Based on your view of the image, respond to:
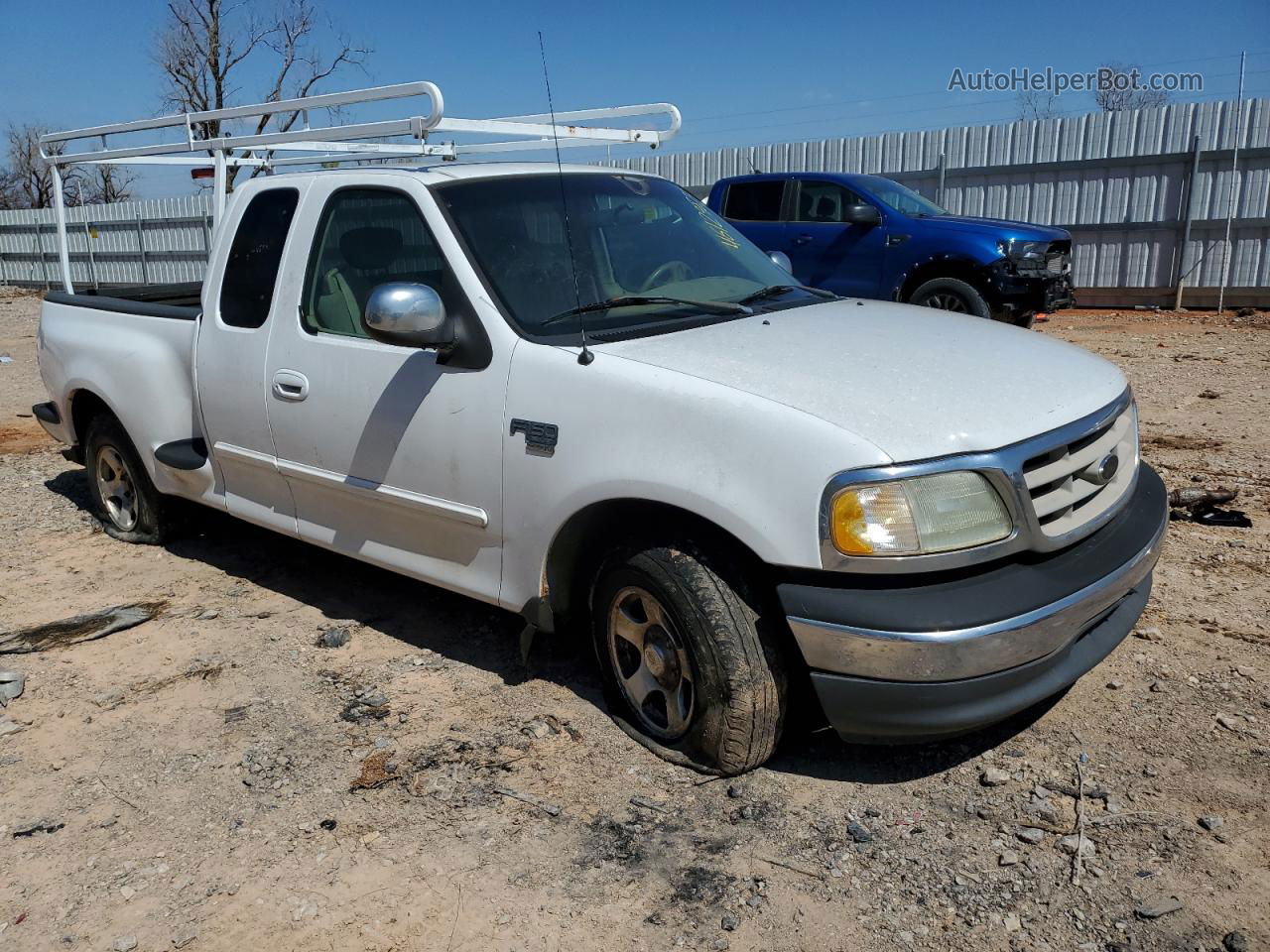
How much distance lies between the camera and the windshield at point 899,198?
11766mm

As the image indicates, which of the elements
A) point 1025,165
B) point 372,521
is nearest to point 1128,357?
point 1025,165

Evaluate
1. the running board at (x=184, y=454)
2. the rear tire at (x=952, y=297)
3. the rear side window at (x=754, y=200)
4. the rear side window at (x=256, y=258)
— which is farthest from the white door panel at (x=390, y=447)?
the rear side window at (x=754, y=200)

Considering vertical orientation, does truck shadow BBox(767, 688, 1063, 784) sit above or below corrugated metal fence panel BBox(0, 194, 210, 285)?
below

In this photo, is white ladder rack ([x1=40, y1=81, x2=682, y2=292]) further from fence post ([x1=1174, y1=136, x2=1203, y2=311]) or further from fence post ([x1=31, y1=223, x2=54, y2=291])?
fence post ([x1=31, y1=223, x2=54, y2=291])

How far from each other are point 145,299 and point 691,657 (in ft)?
15.3

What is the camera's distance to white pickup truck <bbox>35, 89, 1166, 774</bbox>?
2863 mm

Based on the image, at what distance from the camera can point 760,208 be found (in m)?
12.6

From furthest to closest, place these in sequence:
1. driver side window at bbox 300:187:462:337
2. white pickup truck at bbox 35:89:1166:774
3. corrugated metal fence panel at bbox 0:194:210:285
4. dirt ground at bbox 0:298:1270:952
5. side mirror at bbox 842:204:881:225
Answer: corrugated metal fence panel at bbox 0:194:210:285
side mirror at bbox 842:204:881:225
driver side window at bbox 300:187:462:337
white pickup truck at bbox 35:89:1166:774
dirt ground at bbox 0:298:1270:952

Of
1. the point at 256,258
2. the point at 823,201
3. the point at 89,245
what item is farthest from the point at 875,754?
the point at 89,245

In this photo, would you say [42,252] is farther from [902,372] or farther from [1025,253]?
[902,372]

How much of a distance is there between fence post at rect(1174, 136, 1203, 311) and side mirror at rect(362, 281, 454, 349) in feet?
49.7

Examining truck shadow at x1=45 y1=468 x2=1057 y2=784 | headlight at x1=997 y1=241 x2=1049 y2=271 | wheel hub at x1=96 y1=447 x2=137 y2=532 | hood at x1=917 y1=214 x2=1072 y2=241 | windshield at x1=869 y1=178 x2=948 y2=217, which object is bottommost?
truck shadow at x1=45 y1=468 x2=1057 y2=784

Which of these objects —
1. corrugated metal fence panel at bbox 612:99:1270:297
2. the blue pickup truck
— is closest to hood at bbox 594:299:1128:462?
the blue pickup truck

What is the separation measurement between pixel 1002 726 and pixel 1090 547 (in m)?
0.76
